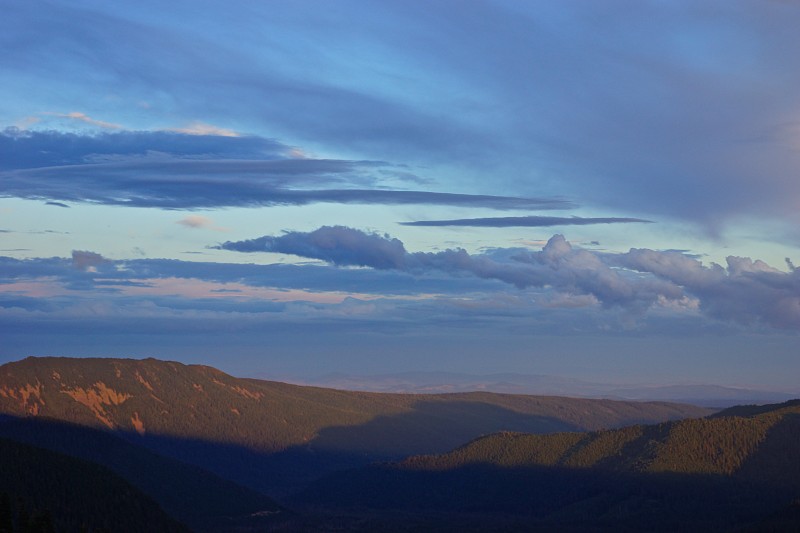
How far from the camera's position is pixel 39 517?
18712cm

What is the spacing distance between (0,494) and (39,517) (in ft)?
40.5

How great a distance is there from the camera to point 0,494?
195250 millimetres
